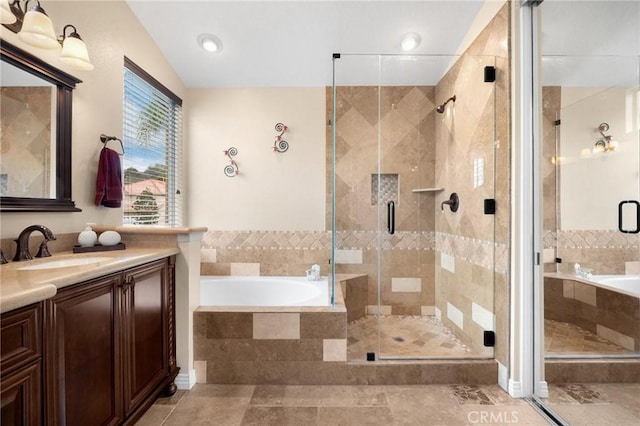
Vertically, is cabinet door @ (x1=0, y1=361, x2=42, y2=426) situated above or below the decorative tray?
below

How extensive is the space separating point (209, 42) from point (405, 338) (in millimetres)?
3034

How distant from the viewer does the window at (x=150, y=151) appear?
2.40 meters

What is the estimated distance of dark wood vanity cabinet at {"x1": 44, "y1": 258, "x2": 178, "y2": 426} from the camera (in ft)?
3.53

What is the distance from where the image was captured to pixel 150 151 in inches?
105

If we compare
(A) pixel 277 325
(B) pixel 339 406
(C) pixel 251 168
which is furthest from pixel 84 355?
(C) pixel 251 168

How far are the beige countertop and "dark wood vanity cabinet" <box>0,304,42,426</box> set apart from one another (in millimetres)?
63

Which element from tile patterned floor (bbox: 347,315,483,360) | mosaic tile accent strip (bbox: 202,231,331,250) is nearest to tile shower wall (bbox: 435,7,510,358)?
tile patterned floor (bbox: 347,315,483,360)

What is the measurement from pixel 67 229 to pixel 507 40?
3020 millimetres

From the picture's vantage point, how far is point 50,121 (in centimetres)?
165

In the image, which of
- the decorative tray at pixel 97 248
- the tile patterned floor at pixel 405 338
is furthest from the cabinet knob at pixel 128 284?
the tile patterned floor at pixel 405 338

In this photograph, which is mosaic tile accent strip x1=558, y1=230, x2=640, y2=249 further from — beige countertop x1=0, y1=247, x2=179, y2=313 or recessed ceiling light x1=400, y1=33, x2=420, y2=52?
beige countertop x1=0, y1=247, x2=179, y2=313

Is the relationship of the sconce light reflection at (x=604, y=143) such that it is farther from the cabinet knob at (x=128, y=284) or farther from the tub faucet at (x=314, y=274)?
the cabinet knob at (x=128, y=284)

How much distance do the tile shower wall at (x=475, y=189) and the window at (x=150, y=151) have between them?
2625mm

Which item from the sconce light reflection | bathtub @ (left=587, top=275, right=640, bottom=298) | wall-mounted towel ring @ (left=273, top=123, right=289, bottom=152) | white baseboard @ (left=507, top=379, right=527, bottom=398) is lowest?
white baseboard @ (left=507, top=379, right=527, bottom=398)
